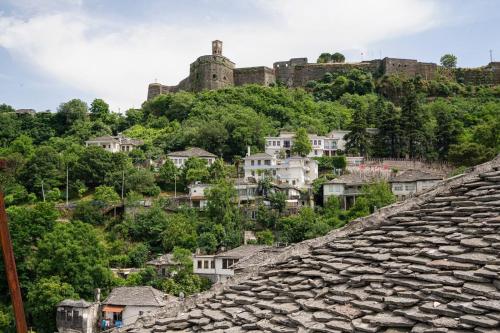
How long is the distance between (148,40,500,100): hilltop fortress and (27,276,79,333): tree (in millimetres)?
57659

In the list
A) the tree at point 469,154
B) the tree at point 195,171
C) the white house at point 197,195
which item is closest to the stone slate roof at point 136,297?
the white house at point 197,195

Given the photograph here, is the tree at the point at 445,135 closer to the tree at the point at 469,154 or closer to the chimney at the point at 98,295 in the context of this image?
the tree at the point at 469,154

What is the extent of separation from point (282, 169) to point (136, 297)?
25.0 meters

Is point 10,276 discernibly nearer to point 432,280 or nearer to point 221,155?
point 432,280

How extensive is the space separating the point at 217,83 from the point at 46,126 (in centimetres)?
2457

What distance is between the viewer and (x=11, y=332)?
30062 mm

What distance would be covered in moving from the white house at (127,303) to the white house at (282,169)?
73.3 feet

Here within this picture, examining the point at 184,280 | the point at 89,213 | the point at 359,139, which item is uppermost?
the point at 359,139

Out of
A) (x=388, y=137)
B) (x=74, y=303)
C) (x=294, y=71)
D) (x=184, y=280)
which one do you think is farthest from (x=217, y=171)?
(x=294, y=71)

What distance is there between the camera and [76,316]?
2995 cm

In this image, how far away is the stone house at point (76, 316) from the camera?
2956 centimetres

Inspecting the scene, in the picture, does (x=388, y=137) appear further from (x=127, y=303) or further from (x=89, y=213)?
(x=127, y=303)

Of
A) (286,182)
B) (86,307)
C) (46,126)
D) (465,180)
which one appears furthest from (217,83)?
(465,180)

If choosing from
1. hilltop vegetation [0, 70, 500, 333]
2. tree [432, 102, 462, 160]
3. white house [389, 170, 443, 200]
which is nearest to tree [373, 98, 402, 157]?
hilltop vegetation [0, 70, 500, 333]
